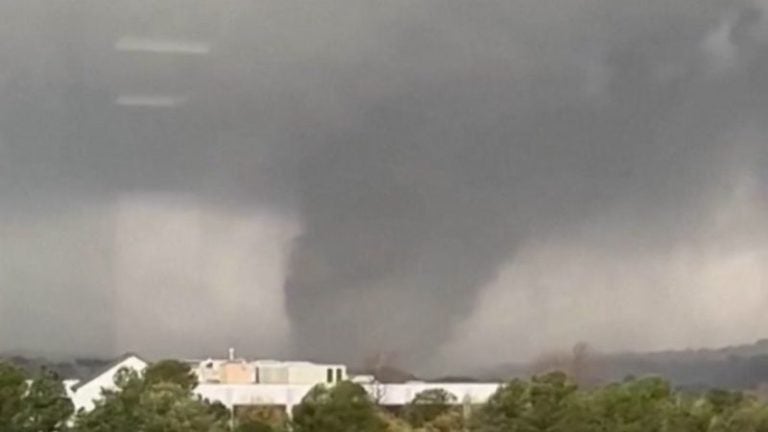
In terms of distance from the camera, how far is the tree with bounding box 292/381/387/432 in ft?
6.40

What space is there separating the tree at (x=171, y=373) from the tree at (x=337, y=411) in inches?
7.0

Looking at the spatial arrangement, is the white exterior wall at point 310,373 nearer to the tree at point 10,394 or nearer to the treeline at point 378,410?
the treeline at point 378,410

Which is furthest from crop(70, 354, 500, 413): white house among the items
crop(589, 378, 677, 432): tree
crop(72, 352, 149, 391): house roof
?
crop(589, 378, 677, 432): tree

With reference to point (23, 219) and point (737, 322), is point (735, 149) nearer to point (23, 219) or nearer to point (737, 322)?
point (737, 322)

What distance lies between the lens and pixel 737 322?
2156 millimetres

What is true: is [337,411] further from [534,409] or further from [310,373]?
[534,409]

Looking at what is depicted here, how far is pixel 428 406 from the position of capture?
1996mm

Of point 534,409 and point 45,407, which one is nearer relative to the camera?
point 45,407

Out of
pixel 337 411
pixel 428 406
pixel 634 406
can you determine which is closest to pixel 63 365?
pixel 337 411

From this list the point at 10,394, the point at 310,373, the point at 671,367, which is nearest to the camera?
the point at 10,394

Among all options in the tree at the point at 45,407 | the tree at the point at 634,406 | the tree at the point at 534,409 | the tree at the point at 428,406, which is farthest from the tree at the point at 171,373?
the tree at the point at 634,406

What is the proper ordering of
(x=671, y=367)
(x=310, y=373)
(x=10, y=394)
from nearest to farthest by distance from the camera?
(x=10, y=394)
(x=310, y=373)
(x=671, y=367)

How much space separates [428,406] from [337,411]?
0.15m

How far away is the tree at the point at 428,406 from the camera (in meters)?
1.98
